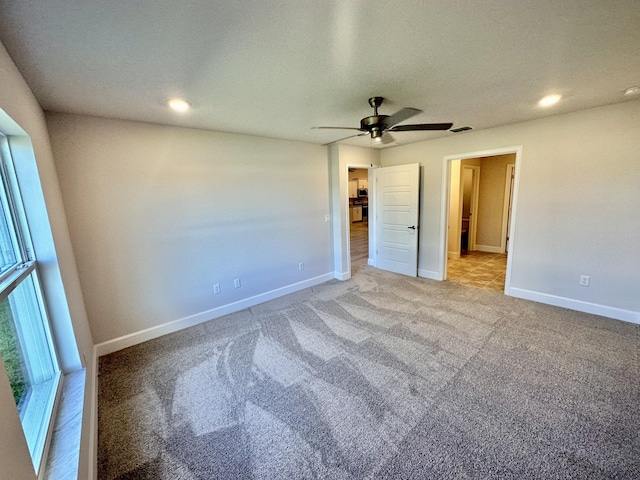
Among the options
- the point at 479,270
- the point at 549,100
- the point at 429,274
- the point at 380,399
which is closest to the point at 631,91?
the point at 549,100

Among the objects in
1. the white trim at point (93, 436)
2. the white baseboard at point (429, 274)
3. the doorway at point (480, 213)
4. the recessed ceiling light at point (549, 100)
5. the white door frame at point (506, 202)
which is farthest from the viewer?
the white door frame at point (506, 202)

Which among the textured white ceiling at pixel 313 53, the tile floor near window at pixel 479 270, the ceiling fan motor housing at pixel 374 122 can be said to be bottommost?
the tile floor near window at pixel 479 270

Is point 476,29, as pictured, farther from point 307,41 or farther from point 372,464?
point 372,464

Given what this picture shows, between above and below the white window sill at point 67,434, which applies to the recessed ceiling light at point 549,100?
above

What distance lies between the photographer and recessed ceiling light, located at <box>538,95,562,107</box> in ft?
8.00

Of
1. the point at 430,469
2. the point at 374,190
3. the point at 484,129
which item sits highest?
the point at 484,129

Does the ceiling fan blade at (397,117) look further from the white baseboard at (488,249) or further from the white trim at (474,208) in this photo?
the white baseboard at (488,249)

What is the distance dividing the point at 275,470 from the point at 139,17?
240cm

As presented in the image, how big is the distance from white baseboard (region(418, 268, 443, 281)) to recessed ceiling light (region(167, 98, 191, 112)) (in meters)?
4.12

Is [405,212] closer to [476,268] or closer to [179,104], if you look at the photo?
[476,268]

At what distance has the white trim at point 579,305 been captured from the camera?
2.87m

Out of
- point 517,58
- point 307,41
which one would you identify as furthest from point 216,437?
point 517,58

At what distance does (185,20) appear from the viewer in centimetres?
125

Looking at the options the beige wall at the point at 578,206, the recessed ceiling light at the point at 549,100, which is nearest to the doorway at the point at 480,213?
the beige wall at the point at 578,206
